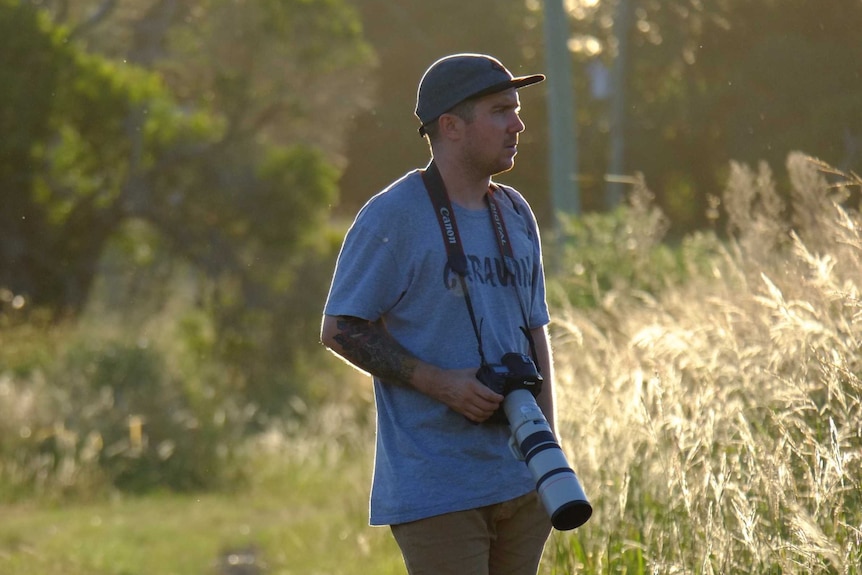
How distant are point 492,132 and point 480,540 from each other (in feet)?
3.52

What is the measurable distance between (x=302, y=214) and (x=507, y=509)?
17466 mm

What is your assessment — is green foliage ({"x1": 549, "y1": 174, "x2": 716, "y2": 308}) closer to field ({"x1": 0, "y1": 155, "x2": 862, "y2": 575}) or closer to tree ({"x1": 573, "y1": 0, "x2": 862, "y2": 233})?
field ({"x1": 0, "y1": 155, "x2": 862, "y2": 575})

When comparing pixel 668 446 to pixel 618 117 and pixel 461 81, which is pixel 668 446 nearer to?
pixel 461 81

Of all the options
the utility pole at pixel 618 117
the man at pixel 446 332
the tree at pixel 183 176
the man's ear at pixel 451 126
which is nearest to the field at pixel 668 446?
the man at pixel 446 332

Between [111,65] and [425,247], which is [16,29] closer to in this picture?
[111,65]

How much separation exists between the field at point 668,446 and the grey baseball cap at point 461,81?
3.74 feet

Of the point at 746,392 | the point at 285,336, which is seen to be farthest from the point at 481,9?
the point at 746,392

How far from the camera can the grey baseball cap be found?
3.89m

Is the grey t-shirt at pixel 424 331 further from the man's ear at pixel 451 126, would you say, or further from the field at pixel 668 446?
the field at pixel 668 446

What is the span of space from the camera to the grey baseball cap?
69 centimetres

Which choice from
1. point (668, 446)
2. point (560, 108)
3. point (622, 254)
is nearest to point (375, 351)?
point (668, 446)

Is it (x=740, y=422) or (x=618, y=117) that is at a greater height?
(x=618, y=117)

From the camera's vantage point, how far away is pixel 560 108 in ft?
43.4

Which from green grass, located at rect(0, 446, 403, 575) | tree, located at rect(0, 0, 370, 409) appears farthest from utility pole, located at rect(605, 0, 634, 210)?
green grass, located at rect(0, 446, 403, 575)
